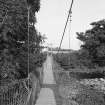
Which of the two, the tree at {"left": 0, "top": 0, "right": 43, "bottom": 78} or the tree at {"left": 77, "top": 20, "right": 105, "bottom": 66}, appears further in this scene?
the tree at {"left": 77, "top": 20, "right": 105, "bottom": 66}

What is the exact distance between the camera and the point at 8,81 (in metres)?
7.32

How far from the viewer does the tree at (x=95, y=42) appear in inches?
999

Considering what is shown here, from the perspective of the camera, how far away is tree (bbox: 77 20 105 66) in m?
25.4

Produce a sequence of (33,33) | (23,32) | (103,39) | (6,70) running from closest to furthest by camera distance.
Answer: (6,70), (23,32), (33,33), (103,39)

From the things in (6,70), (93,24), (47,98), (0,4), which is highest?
(93,24)

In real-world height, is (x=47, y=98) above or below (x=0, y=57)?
below

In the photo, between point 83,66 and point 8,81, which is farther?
point 83,66

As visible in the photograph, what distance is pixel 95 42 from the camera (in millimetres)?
25344

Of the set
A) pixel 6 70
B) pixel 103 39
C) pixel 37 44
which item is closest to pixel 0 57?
pixel 6 70

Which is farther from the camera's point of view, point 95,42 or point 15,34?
point 95,42

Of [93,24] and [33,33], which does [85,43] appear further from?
[33,33]

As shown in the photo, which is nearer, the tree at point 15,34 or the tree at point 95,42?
the tree at point 15,34

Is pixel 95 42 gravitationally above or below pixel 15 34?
above

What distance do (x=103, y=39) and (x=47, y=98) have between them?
58.8 feet
